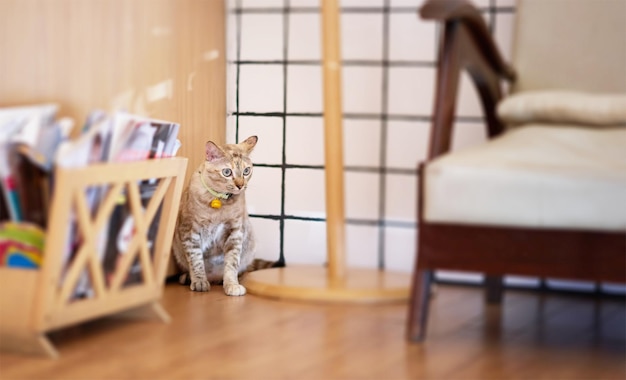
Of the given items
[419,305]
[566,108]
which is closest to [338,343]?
[419,305]

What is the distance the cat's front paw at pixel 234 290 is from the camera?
2324 mm

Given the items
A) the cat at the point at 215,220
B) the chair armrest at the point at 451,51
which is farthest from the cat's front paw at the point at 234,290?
the chair armrest at the point at 451,51

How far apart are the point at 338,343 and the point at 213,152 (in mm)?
813

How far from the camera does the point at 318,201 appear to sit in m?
2.57

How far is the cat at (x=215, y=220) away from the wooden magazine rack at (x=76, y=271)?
21.1 inches

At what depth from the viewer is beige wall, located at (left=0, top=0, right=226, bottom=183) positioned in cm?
190

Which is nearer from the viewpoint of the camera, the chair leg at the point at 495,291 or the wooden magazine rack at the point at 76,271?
the wooden magazine rack at the point at 76,271

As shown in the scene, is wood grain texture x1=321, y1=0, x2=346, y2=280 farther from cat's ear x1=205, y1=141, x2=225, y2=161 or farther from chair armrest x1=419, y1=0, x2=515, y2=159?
chair armrest x1=419, y1=0, x2=515, y2=159

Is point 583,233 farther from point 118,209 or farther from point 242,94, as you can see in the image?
point 242,94

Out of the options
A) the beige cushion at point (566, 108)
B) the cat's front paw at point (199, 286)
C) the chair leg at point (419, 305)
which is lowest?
the cat's front paw at point (199, 286)

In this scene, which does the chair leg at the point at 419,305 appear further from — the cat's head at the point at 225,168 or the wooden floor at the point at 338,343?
the cat's head at the point at 225,168

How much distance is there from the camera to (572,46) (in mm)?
2141

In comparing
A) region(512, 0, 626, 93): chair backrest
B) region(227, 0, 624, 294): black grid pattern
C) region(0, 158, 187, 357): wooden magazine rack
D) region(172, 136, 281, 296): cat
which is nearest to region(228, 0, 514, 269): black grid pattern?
region(227, 0, 624, 294): black grid pattern

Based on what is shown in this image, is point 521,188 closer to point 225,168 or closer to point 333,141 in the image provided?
point 333,141
